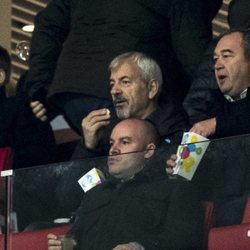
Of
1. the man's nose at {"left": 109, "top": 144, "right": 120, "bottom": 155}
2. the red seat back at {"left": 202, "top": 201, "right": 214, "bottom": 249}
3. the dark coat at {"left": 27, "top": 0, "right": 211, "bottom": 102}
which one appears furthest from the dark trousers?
the red seat back at {"left": 202, "top": 201, "right": 214, "bottom": 249}

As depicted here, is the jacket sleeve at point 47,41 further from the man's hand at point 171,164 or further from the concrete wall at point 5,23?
the concrete wall at point 5,23

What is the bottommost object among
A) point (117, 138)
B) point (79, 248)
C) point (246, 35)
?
point (79, 248)

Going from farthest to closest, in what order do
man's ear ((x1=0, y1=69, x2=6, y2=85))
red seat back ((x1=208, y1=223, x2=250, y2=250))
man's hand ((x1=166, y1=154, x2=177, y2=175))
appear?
man's ear ((x1=0, y1=69, x2=6, y2=85)) → man's hand ((x1=166, y1=154, x2=177, y2=175)) → red seat back ((x1=208, y1=223, x2=250, y2=250))

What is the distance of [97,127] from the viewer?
597cm

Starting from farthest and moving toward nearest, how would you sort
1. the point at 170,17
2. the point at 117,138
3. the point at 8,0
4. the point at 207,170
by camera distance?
1. the point at 8,0
2. the point at 170,17
3. the point at 117,138
4. the point at 207,170

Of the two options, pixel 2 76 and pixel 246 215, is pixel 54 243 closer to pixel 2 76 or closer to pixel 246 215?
pixel 246 215

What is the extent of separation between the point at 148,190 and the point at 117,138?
37cm

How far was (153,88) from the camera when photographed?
586 cm

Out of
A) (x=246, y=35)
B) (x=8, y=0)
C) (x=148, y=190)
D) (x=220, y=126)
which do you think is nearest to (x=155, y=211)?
(x=148, y=190)

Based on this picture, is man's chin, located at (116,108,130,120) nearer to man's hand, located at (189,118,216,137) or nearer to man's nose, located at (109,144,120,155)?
man's nose, located at (109,144,120,155)

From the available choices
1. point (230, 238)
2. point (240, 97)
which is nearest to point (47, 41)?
point (240, 97)

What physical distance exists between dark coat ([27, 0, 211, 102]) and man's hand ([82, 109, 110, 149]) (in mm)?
106

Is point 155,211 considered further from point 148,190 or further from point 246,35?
point 246,35

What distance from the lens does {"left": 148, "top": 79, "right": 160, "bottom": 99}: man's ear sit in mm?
5840
